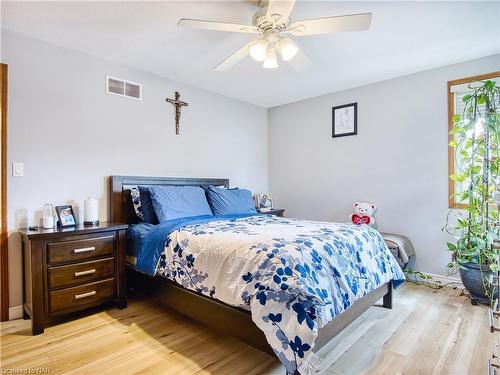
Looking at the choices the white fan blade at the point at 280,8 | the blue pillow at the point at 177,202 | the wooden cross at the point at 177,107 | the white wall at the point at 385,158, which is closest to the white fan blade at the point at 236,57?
the white fan blade at the point at 280,8

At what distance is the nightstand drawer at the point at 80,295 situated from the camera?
2215 mm

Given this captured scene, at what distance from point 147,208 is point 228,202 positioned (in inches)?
36.0

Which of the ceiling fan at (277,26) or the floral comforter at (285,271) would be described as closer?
the floral comforter at (285,271)

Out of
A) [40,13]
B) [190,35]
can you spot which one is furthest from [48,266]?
[190,35]

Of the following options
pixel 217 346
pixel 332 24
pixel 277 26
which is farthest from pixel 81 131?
pixel 332 24

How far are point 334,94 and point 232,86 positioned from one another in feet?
4.87

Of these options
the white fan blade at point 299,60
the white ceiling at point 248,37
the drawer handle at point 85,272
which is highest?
the white ceiling at point 248,37

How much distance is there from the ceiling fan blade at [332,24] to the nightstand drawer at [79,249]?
2.29m

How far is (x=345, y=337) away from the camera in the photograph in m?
2.07

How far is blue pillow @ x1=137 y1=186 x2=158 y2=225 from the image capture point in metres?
2.88

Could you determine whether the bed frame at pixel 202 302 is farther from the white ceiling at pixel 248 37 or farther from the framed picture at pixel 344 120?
the framed picture at pixel 344 120

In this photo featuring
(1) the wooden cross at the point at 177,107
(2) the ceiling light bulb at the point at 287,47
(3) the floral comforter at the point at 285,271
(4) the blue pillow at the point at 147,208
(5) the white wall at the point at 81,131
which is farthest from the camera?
(1) the wooden cross at the point at 177,107

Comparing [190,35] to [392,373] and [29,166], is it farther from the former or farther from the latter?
[392,373]

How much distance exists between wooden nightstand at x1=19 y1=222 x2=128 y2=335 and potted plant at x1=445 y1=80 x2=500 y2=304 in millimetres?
3269
